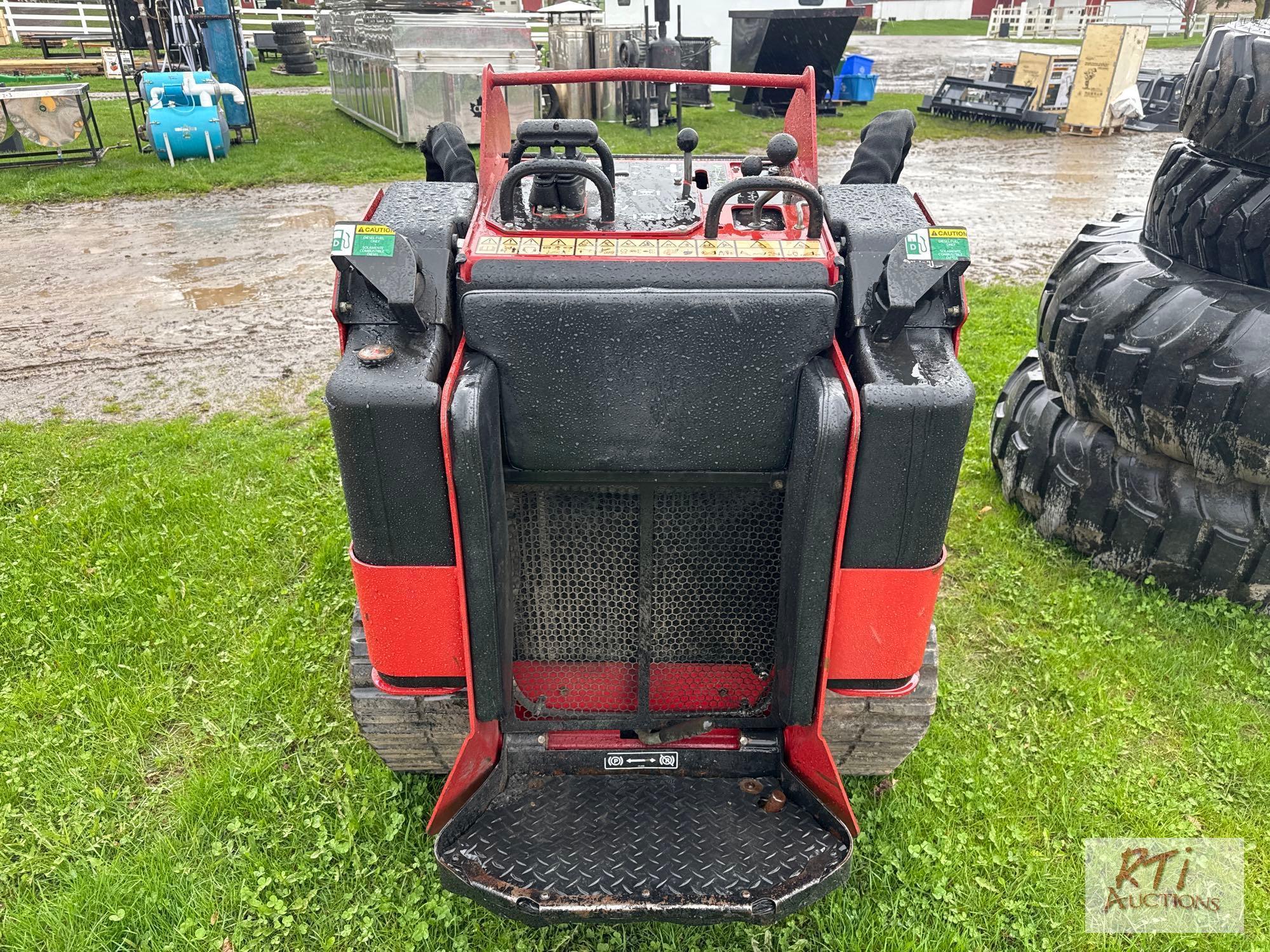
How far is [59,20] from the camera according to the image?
26.2 meters

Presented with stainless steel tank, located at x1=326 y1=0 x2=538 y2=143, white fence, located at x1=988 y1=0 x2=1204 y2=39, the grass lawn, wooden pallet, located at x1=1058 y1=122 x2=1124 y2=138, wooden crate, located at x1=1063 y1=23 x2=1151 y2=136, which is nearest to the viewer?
the grass lawn

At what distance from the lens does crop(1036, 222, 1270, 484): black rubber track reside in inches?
125

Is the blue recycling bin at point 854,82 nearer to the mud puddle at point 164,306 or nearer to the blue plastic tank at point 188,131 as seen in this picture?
the mud puddle at point 164,306

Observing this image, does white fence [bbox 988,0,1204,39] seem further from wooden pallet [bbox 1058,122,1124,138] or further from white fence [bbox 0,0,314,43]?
white fence [bbox 0,0,314,43]

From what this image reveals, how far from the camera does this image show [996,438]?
14.4ft

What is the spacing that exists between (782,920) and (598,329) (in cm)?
172

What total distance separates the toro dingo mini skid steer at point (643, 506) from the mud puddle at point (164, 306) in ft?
11.7

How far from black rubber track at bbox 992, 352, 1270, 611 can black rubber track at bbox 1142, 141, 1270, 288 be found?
0.76m

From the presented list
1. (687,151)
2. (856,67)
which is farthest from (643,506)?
(856,67)

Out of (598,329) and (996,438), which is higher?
(598,329)

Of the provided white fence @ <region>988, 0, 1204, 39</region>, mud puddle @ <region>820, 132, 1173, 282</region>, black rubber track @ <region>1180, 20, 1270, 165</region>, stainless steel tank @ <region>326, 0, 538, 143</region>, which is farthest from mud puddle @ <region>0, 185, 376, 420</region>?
white fence @ <region>988, 0, 1204, 39</region>

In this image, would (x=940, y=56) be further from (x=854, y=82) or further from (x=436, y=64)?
(x=436, y=64)

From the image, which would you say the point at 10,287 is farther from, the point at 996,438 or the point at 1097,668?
the point at 1097,668

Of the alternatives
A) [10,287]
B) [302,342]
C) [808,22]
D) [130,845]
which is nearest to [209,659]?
[130,845]
